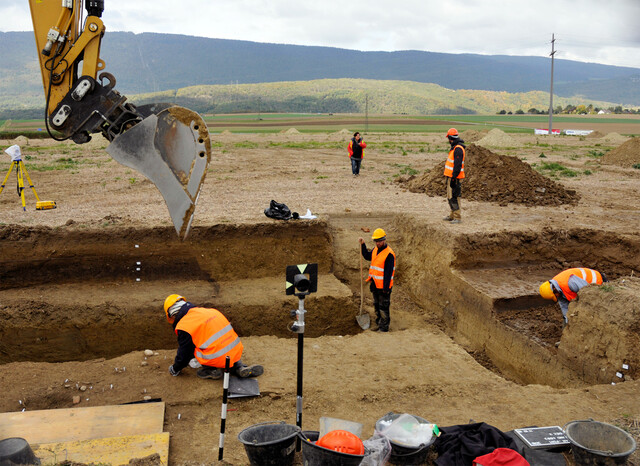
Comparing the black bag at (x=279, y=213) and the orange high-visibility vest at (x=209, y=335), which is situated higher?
the black bag at (x=279, y=213)

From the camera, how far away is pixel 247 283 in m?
11.3

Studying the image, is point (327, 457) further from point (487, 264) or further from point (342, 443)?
point (487, 264)

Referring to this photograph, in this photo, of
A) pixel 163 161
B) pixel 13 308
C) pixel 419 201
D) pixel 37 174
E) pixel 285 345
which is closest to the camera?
pixel 163 161

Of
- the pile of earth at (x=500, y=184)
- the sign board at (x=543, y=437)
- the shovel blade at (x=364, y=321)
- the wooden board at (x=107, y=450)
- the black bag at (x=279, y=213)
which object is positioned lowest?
the shovel blade at (x=364, y=321)

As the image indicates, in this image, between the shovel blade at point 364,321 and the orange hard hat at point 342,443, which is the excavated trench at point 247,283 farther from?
the orange hard hat at point 342,443

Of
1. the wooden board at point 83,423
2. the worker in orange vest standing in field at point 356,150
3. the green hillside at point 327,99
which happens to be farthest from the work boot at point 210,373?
the green hillside at point 327,99

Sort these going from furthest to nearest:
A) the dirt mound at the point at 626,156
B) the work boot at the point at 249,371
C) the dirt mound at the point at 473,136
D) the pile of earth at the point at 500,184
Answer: the dirt mound at the point at 473,136 → the dirt mound at the point at 626,156 → the pile of earth at the point at 500,184 → the work boot at the point at 249,371

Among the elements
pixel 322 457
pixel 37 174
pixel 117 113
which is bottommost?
pixel 322 457

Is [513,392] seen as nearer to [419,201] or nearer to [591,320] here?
[591,320]

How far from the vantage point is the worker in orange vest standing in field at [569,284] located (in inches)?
311

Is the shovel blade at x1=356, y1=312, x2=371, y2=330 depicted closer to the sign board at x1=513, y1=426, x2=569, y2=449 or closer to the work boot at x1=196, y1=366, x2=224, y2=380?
the work boot at x1=196, y1=366, x2=224, y2=380

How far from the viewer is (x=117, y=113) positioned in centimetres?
611

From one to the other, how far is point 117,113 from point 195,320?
2720mm

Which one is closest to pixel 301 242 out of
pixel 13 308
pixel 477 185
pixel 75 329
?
pixel 75 329
